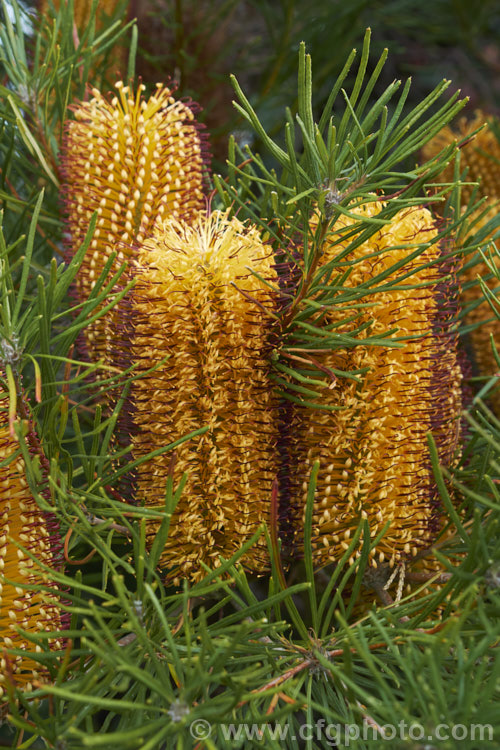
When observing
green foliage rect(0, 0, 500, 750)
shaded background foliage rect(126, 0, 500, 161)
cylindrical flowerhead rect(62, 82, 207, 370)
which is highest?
shaded background foliage rect(126, 0, 500, 161)

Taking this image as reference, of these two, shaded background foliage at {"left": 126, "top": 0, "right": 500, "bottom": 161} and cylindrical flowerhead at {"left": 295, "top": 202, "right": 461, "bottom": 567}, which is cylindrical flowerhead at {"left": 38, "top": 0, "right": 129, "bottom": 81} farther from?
cylindrical flowerhead at {"left": 295, "top": 202, "right": 461, "bottom": 567}

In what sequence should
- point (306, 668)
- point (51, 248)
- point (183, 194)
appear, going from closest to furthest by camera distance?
point (306, 668)
point (183, 194)
point (51, 248)

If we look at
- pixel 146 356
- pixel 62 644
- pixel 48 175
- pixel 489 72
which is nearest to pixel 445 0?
pixel 489 72

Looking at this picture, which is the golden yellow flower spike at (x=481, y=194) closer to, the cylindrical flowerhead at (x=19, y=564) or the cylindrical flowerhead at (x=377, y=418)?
the cylindrical flowerhead at (x=377, y=418)

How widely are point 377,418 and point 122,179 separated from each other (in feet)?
0.69

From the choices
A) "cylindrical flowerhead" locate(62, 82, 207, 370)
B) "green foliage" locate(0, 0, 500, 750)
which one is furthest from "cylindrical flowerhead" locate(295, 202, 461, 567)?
"cylindrical flowerhead" locate(62, 82, 207, 370)

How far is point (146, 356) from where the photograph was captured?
1.13 feet

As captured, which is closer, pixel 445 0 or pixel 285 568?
pixel 285 568

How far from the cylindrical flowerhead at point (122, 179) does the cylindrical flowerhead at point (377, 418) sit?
121 millimetres

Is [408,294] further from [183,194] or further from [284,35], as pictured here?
[284,35]

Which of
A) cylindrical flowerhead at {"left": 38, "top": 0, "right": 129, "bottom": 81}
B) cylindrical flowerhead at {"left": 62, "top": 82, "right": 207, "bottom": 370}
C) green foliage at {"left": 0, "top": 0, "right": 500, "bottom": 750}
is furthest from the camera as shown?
cylindrical flowerhead at {"left": 38, "top": 0, "right": 129, "bottom": 81}

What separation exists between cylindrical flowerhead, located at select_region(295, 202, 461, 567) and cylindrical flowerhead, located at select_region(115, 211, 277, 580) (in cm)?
3

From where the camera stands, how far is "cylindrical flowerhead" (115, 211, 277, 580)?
13.0 inches

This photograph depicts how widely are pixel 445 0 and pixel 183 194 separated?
0.76m
